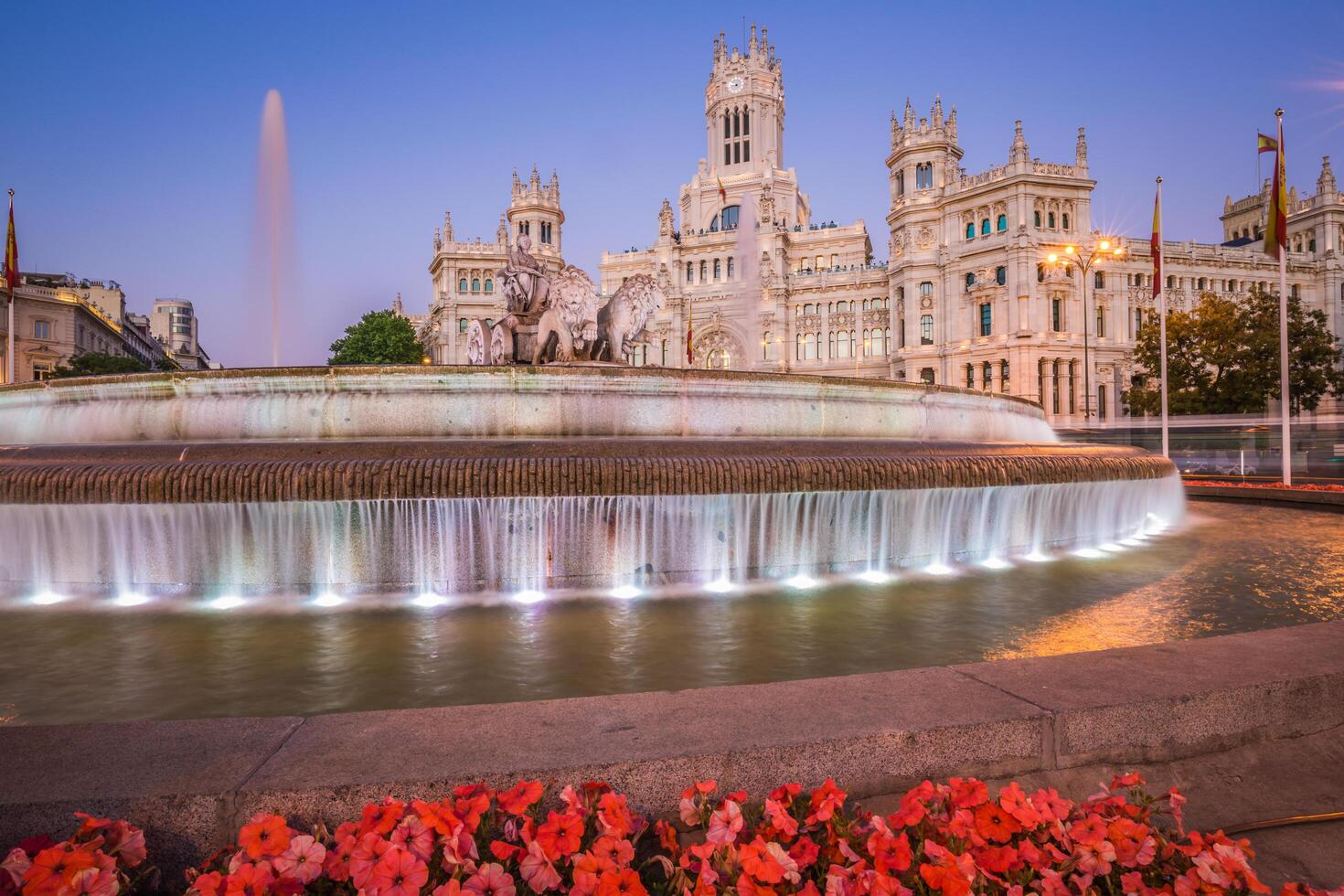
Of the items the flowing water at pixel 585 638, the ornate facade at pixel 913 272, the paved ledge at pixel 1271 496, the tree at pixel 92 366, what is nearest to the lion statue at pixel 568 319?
the flowing water at pixel 585 638

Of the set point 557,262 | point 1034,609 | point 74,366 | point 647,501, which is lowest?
point 1034,609

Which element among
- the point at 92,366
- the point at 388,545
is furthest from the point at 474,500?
the point at 92,366

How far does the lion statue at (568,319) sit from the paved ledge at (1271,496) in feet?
43.3

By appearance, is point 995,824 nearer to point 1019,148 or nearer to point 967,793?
point 967,793

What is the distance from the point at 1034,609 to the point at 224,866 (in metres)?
5.85

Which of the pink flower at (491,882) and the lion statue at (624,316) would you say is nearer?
the pink flower at (491,882)

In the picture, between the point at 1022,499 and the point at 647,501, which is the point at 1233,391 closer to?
the point at 1022,499

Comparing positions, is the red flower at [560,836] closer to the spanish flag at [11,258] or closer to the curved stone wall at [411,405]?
the curved stone wall at [411,405]

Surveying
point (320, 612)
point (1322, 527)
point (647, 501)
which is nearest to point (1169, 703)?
point (647, 501)

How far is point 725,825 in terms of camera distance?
6.90 feet

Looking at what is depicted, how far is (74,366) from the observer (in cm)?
6366

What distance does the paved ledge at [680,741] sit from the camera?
2.14m

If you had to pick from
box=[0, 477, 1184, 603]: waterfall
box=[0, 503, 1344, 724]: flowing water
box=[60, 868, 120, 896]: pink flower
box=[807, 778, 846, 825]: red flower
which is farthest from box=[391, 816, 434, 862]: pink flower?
box=[0, 477, 1184, 603]: waterfall

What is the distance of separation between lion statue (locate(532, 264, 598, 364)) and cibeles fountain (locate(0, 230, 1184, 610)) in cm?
294
